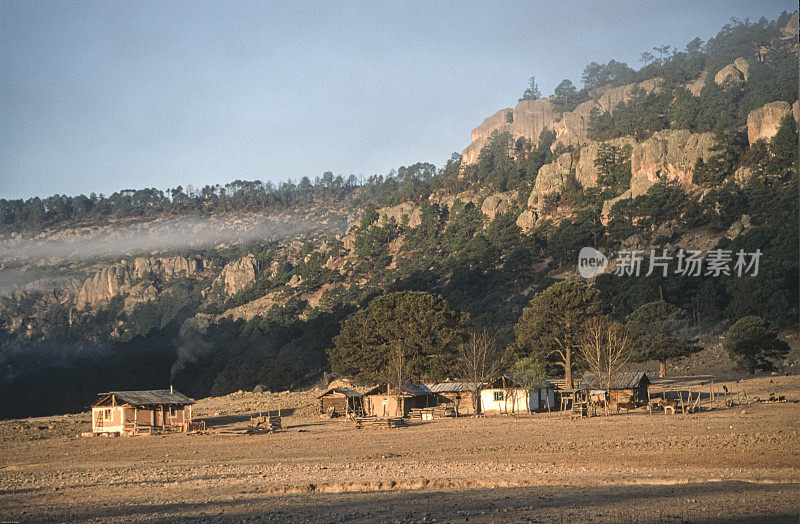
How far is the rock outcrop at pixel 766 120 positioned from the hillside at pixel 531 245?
35 centimetres

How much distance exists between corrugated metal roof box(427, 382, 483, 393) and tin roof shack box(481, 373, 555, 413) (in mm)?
1211

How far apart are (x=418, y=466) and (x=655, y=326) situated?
203 ft

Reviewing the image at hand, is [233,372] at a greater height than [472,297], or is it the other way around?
[472,297]

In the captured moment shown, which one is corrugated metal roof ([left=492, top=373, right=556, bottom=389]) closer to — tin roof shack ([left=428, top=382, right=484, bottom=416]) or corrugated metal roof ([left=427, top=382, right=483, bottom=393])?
tin roof shack ([left=428, top=382, right=484, bottom=416])

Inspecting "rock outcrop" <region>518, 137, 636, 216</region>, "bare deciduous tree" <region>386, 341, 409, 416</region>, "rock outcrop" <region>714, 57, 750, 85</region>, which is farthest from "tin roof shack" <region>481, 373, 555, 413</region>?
"rock outcrop" <region>714, 57, 750, 85</region>

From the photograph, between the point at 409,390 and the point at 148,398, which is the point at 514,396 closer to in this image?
the point at 409,390

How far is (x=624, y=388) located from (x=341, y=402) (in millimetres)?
21100

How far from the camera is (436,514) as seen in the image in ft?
47.9

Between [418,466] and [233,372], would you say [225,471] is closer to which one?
[418,466]

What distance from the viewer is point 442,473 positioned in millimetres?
21469

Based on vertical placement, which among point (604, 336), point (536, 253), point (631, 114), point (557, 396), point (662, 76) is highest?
point (662, 76)

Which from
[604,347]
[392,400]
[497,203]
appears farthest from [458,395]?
[497,203]

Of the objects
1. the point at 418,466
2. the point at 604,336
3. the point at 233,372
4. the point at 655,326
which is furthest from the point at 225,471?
the point at 233,372

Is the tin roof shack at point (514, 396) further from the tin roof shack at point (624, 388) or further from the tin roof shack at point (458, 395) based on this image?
the tin roof shack at point (624, 388)
